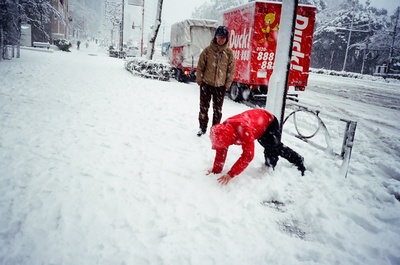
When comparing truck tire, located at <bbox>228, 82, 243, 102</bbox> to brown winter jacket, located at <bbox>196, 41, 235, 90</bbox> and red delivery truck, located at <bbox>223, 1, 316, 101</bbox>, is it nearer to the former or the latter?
red delivery truck, located at <bbox>223, 1, 316, 101</bbox>

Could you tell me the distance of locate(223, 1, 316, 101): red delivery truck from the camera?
817 cm

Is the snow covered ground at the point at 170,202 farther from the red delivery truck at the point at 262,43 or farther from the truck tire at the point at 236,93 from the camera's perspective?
the truck tire at the point at 236,93

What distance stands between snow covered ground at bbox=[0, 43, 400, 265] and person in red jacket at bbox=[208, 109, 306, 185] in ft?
0.68

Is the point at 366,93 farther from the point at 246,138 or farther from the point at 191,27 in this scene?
the point at 246,138

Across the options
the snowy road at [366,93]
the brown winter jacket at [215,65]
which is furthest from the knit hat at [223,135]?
the snowy road at [366,93]

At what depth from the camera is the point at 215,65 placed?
4906mm

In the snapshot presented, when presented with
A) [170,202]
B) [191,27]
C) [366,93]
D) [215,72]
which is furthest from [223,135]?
[366,93]

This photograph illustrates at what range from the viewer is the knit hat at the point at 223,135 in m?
3.03

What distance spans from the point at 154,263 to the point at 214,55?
3753 mm

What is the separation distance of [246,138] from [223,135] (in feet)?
0.87

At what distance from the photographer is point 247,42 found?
873cm

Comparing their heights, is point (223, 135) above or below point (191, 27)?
below

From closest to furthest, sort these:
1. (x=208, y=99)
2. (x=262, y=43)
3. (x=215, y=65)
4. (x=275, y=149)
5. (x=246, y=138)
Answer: (x=246, y=138) < (x=275, y=149) < (x=215, y=65) < (x=208, y=99) < (x=262, y=43)

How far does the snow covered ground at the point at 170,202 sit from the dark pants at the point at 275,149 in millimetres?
172
